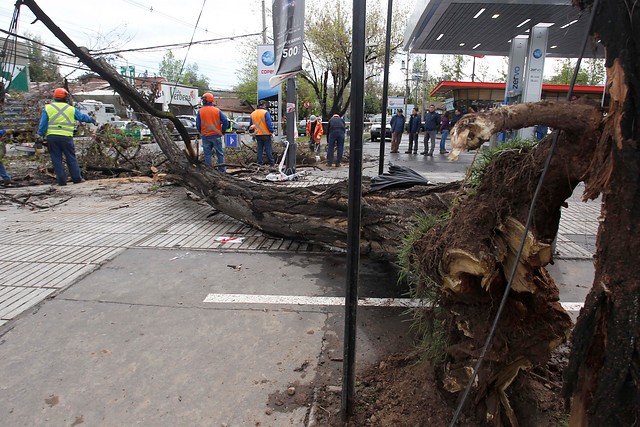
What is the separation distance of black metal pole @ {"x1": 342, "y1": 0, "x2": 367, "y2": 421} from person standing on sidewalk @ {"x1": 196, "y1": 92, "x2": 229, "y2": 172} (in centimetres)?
818

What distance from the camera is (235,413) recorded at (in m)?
2.36

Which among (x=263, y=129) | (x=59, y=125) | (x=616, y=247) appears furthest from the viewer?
(x=263, y=129)

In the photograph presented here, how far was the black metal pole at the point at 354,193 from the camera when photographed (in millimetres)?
1884

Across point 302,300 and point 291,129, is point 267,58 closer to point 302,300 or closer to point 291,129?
point 291,129

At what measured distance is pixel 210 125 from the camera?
10016 millimetres

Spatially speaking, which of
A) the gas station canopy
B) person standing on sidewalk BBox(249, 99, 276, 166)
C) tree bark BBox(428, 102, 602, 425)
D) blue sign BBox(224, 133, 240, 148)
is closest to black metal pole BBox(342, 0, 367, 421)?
tree bark BBox(428, 102, 602, 425)

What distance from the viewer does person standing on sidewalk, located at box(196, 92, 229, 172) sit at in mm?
9875

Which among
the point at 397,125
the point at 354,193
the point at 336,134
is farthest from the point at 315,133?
the point at 354,193

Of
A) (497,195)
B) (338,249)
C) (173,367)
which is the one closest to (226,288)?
(173,367)

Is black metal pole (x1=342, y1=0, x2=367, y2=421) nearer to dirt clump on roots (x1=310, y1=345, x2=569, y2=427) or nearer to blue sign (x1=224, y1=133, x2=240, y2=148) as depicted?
dirt clump on roots (x1=310, y1=345, x2=569, y2=427)

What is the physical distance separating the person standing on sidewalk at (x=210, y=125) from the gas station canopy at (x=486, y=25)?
473 centimetres

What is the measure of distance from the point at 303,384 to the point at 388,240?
190cm

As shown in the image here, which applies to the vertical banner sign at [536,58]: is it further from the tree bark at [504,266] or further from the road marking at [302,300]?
the tree bark at [504,266]

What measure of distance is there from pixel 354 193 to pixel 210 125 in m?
8.70
